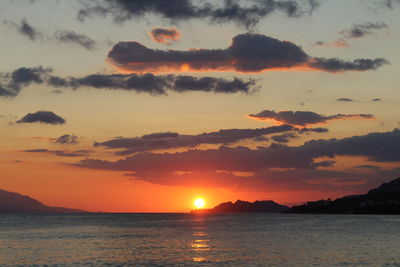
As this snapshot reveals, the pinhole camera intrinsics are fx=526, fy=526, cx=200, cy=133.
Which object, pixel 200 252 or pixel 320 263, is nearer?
pixel 320 263

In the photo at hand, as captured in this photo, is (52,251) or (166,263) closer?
(166,263)

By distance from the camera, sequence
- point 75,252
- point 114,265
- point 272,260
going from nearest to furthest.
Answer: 1. point 114,265
2. point 272,260
3. point 75,252

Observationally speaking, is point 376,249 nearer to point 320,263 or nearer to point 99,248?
point 320,263

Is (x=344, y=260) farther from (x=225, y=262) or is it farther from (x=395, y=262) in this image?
(x=225, y=262)

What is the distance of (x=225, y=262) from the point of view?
297ft

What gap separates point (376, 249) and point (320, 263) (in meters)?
27.7

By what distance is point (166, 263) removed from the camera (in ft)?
293

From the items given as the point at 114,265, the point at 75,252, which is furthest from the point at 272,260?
the point at 75,252

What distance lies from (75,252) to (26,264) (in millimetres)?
18613

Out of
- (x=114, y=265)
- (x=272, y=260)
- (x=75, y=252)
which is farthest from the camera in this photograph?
(x=75, y=252)

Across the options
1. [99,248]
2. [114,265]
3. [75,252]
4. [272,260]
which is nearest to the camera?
[114,265]

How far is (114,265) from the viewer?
284 ft

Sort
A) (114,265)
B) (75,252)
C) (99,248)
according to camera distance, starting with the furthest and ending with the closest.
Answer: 1. (99,248)
2. (75,252)
3. (114,265)

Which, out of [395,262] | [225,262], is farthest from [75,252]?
[395,262]
